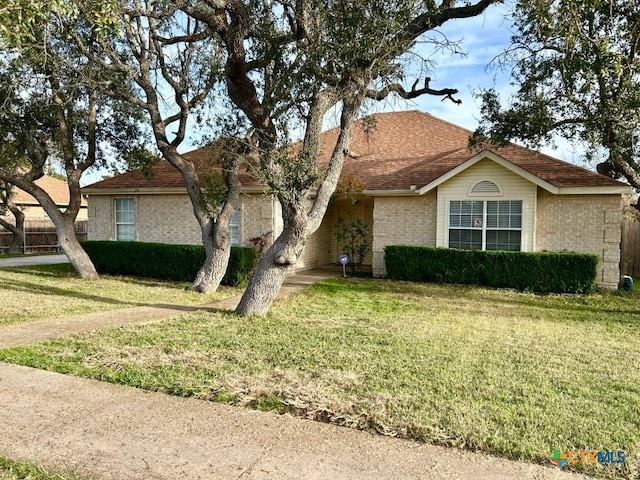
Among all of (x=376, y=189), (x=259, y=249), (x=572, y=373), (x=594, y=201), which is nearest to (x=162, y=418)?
(x=572, y=373)

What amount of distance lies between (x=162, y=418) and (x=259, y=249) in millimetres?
10694

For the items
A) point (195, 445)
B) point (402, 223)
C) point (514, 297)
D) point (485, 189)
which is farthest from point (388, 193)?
point (195, 445)

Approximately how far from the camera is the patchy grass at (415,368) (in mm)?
4094

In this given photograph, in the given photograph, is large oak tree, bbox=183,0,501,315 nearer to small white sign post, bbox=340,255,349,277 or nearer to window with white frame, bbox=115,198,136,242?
small white sign post, bbox=340,255,349,277

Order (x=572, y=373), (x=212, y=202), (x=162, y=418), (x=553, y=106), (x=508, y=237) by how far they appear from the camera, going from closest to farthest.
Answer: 1. (x=162, y=418)
2. (x=572, y=373)
3. (x=553, y=106)
4. (x=212, y=202)
5. (x=508, y=237)

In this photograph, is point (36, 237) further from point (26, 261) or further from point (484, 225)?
point (484, 225)

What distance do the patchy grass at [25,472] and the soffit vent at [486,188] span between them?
41.1 feet

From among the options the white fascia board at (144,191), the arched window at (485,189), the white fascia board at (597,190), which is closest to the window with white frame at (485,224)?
the arched window at (485,189)

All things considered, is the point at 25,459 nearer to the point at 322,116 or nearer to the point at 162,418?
the point at 162,418

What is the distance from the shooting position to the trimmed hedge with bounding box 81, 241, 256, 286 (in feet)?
44.5

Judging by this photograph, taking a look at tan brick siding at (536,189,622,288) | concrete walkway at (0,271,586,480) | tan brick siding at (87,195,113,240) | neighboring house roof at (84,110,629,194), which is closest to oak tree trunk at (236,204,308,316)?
concrete walkway at (0,271,586,480)

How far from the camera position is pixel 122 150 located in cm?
1534

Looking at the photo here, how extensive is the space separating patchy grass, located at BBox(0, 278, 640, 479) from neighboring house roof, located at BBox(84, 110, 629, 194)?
4.65 meters

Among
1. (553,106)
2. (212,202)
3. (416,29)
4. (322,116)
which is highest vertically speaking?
(416,29)
